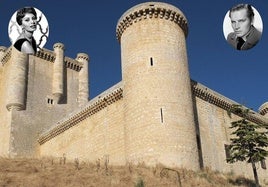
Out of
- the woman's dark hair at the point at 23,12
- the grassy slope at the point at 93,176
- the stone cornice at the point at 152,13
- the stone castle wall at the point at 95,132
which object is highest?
the stone cornice at the point at 152,13

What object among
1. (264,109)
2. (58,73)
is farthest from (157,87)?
(58,73)

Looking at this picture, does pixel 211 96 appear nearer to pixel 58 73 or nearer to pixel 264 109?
pixel 264 109

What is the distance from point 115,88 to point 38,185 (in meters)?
10.0

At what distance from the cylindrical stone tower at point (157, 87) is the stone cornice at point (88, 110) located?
1709 millimetres

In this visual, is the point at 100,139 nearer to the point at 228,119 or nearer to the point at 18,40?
the point at 228,119

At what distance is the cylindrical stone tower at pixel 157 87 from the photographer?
17.2 m

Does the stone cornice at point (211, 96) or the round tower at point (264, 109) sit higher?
the round tower at point (264, 109)

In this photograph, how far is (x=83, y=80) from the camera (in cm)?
3453

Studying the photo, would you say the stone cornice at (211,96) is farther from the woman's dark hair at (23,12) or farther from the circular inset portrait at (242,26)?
the woman's dark hair at (23,12)

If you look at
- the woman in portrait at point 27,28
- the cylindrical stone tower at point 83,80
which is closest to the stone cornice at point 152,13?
the woman in portrait at point 27,28

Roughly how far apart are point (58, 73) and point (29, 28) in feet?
70.3

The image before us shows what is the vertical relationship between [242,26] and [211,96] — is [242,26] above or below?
below

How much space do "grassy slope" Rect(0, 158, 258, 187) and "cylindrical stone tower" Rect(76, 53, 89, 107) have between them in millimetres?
17237

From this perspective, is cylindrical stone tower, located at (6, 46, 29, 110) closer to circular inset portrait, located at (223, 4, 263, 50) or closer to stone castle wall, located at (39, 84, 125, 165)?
stone castle wall, located at (39, 84, 125, 165)
